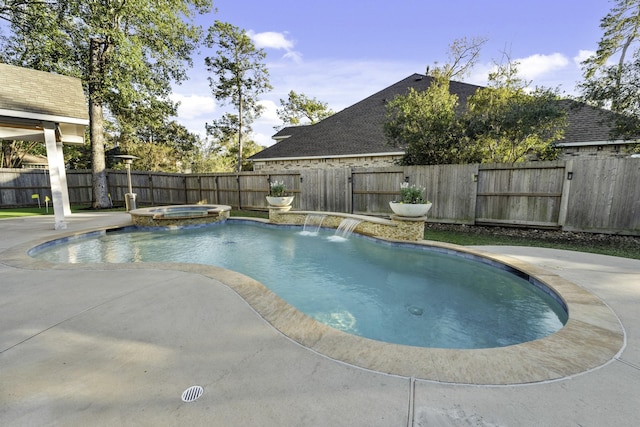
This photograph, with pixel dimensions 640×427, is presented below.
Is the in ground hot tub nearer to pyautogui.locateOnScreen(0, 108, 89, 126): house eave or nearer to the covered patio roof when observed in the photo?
the covered patio roof

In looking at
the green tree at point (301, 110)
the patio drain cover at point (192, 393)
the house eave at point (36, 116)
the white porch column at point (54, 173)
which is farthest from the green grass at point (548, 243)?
the green tree at point (301, 110)

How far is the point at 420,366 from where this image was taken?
1.96 metres

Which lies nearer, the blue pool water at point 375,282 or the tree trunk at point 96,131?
the blue pool water at point 375,282

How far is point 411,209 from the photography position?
6258 millimetres

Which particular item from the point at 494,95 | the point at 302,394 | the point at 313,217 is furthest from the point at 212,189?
the point at 302,394

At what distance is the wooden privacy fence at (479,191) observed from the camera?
20.2ft

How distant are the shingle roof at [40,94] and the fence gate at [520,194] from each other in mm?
12087

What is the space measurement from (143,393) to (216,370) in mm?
445

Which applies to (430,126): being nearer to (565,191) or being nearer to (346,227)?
(565,191)

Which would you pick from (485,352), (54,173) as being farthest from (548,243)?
Result: (54,173)

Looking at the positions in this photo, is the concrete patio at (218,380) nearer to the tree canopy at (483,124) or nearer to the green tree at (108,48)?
the tree canopy at (483,124)

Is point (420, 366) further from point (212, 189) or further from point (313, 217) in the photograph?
point (212, 189)

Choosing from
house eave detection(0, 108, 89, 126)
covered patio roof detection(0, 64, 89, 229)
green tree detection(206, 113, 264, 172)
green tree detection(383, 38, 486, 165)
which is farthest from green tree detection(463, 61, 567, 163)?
green tree detection(206, 113, 264, 172)

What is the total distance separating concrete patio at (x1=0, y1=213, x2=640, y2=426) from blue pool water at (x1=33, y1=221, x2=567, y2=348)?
39.7 inches
